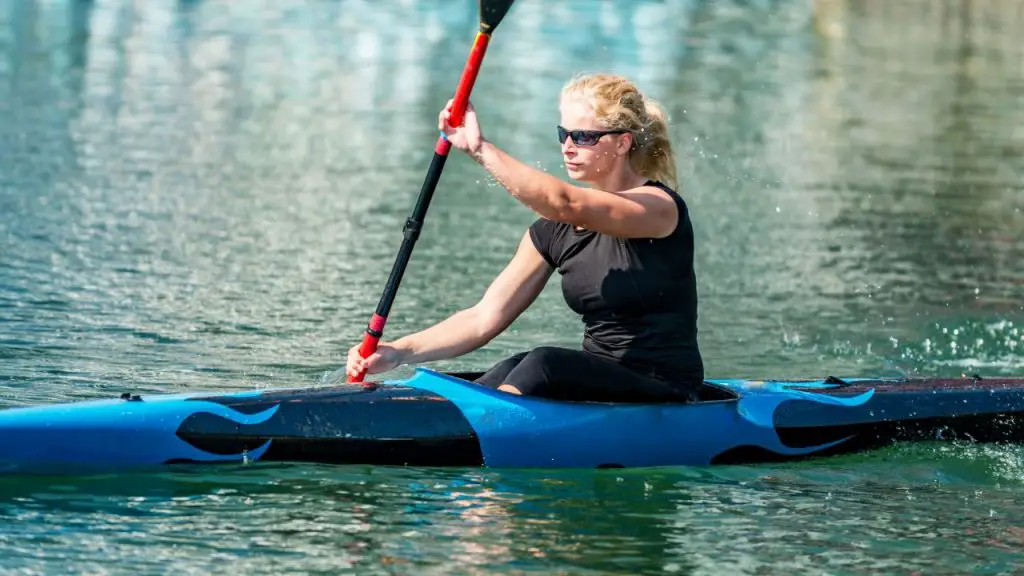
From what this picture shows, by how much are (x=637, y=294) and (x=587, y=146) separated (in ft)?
1.91

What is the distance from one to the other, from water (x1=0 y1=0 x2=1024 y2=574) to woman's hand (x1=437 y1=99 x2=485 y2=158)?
1272 millimetres

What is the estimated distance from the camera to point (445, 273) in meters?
11.2

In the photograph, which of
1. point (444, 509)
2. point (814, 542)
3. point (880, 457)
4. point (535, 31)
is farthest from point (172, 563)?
point (535, 31)

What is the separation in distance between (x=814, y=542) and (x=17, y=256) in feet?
23.6

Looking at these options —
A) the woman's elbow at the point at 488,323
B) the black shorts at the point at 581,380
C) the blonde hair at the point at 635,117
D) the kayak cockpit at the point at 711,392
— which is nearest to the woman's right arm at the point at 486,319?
the woman's elbow at the point at 488,323

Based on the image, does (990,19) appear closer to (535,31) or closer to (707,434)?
(535,31)

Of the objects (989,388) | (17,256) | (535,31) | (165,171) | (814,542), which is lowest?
(814,542)

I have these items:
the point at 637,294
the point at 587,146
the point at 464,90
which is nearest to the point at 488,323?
the point at 637,294

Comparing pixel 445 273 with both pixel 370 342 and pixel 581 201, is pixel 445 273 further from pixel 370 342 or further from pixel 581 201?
pixel 581 201

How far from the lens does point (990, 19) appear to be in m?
41.7

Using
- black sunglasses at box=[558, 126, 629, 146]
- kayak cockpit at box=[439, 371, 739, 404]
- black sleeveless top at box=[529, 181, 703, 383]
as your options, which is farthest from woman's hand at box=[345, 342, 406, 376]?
black sunglasses at box=[558, 126, 629, 146]

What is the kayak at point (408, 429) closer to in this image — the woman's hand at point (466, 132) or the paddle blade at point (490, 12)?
the woman's hand at point (466, 132)

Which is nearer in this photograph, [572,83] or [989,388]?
[572,83]

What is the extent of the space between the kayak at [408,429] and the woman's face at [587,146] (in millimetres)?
898
